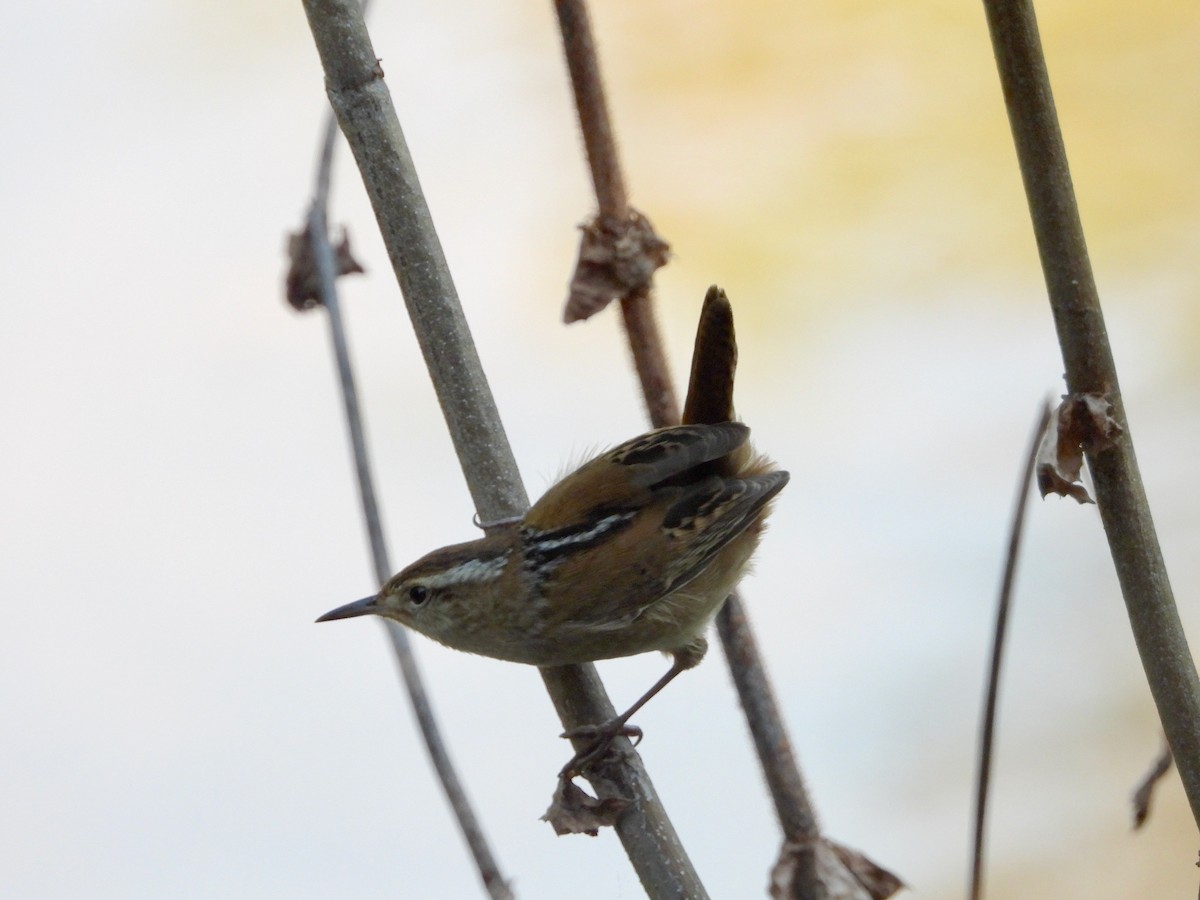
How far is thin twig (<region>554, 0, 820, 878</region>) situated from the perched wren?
0.87ft

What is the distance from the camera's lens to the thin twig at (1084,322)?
3.71 ft

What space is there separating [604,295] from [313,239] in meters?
0.50

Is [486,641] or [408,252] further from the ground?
[408,252]

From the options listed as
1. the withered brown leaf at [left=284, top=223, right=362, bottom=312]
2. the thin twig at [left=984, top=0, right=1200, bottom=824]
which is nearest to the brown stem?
the withered brown leaf at [left=284, top=223, right=362, bottom=312]

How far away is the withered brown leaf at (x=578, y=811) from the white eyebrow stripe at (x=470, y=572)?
2.24 feet

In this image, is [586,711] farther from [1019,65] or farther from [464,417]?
[1019,65]

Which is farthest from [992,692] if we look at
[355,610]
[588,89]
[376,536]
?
[355,610]

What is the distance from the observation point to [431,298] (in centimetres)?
165

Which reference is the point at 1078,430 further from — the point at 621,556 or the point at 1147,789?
the point at 621,556

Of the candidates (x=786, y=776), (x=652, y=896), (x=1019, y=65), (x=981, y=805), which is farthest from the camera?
(x=786, y=776)

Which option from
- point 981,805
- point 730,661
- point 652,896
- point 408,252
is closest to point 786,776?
point 730,661

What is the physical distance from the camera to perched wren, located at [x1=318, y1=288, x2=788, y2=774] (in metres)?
2.34

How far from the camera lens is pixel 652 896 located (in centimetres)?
143

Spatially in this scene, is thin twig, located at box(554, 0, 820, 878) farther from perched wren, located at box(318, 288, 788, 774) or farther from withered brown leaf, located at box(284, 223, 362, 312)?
withered brown leaf, located at box(284, 223, 362, 312)
